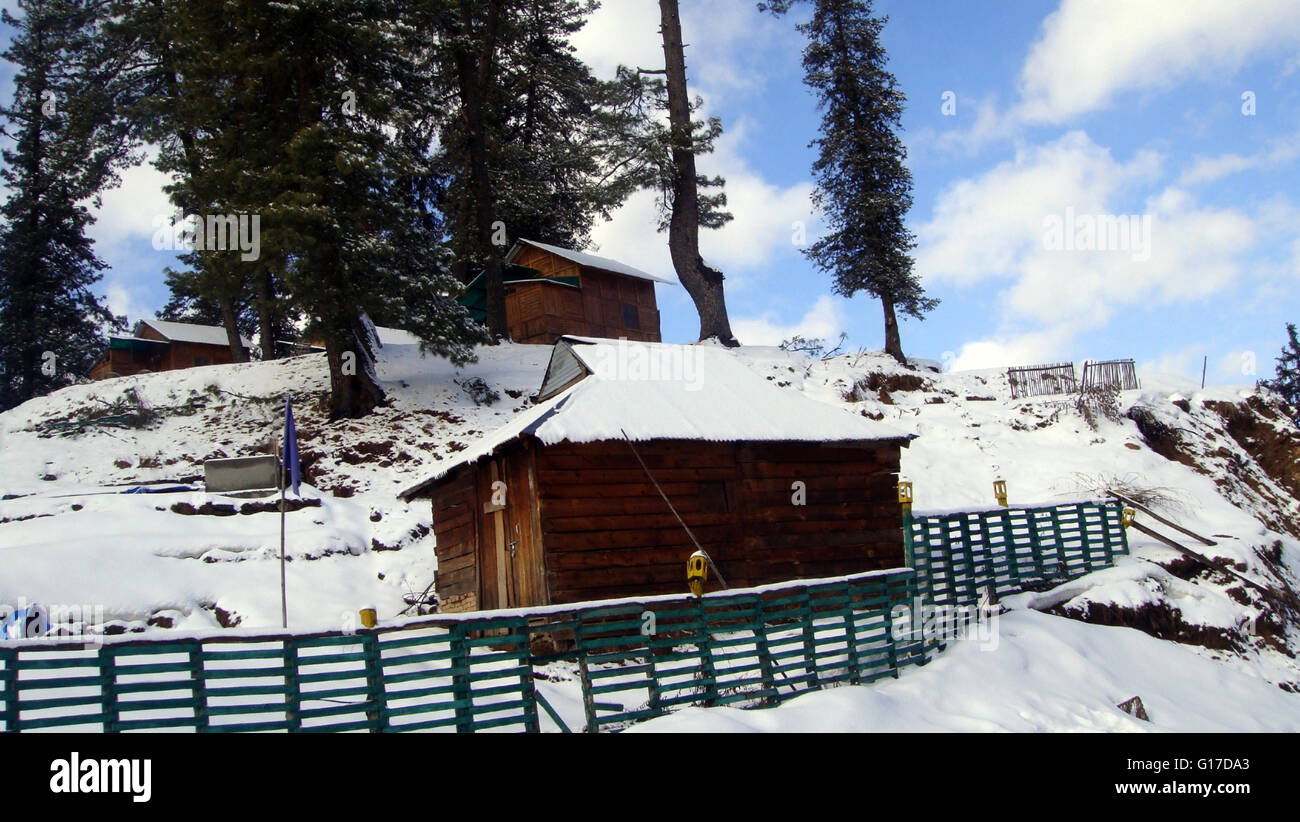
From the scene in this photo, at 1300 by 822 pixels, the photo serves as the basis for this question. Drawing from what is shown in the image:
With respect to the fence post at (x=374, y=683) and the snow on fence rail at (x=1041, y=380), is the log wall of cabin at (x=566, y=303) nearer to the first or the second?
the snow on fence rail at (x=1041, y=380)

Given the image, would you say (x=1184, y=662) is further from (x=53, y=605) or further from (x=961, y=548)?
(x=53, y=605)

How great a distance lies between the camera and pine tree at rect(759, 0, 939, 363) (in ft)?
105

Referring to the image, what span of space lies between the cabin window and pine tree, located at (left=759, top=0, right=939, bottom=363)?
300 inches

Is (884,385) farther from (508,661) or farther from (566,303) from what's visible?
(508,661)

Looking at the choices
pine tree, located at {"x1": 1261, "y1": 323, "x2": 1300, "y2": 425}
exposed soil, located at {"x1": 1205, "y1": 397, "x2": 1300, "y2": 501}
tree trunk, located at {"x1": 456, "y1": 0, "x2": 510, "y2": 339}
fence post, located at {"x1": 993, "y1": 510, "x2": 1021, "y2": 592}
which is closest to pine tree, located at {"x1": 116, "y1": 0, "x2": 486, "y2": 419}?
tree trunk, located at {"x1": 456, "y1": 0, "x2": 510, "y2": 339}

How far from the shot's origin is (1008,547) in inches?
643

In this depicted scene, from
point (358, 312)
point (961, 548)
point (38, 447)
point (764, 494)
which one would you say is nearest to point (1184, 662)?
point (961, 548)

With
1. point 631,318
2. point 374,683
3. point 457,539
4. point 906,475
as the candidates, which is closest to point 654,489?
point 457,539

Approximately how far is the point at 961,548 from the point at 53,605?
1514cm

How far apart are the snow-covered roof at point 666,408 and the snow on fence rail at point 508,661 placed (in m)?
2.50

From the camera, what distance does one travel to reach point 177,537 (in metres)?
17.0

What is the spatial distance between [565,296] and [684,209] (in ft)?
18.6

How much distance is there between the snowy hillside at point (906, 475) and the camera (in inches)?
496

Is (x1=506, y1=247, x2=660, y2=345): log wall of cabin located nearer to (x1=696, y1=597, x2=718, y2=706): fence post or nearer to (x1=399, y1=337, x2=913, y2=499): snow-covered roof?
(x1=399, y1=337, x2=913, y2=499): snow-covered roof
